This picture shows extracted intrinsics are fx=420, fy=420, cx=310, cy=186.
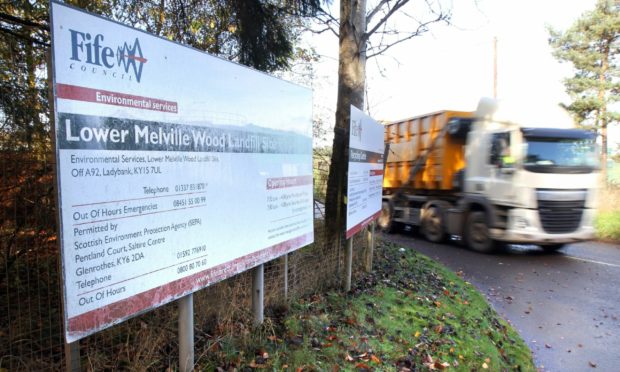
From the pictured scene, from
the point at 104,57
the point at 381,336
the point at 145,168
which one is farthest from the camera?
the point at 381,336

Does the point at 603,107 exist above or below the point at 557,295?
above

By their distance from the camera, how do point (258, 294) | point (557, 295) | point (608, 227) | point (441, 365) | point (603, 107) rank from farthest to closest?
point (603, 107)
point (608, 227)
point (557, 295)
point (441, 365)
point (258, 294)

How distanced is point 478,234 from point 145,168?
1032cm

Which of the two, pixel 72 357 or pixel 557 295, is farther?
pixel 557 295

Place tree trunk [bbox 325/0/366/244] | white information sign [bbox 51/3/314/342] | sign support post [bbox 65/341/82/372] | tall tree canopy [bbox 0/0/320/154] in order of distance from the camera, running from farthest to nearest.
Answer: tree trunk [bbox 325/0/366/244] → tall tree canopy [bbox 0/0/320/154] → sign support post [bbox 65/341/82/372] → white information sign [bbox 51/3/314/342]

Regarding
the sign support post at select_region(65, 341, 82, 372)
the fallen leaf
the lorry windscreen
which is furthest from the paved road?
the sign support post at select_region(65, 341, 82, 372)

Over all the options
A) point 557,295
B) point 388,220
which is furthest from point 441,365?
point 388,220

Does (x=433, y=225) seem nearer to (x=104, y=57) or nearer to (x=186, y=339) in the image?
(x=186, y=339)

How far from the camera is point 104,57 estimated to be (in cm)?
183

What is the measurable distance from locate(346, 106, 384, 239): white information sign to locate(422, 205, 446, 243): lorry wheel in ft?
19.4

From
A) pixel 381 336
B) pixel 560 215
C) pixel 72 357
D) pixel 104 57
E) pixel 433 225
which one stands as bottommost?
pixel 433 225

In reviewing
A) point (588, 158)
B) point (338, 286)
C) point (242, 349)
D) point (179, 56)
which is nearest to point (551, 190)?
point (588, 158)

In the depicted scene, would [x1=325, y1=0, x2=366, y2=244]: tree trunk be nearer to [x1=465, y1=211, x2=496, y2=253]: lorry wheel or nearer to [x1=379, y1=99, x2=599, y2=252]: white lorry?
[x1=379, y1=99, x2=599, y2=252]: white lorry

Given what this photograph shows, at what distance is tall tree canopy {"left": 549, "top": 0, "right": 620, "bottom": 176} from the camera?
74.2ft
